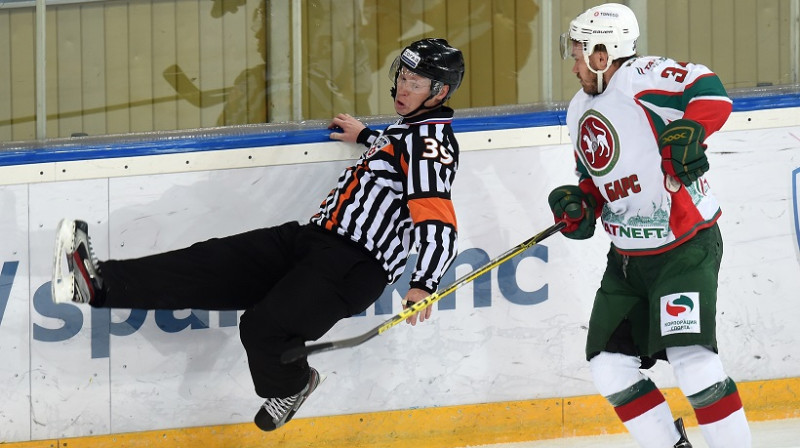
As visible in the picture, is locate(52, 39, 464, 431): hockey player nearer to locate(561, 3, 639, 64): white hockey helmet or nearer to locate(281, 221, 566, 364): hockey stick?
locate(281, 221, 566, 364): hockey stick

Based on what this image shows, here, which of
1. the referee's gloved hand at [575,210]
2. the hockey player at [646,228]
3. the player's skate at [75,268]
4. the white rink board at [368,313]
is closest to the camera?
the hockey player at [646,228]

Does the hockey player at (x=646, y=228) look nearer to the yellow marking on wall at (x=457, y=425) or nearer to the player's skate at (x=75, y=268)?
the yellow marking on wall at (x=457, y=425)

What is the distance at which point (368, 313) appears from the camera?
137 inches

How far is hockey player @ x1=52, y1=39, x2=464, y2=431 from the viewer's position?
2.91 m

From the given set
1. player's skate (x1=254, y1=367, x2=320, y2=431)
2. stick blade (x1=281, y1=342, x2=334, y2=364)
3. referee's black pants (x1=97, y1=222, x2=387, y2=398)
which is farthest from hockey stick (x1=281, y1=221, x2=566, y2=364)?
player's skate (x1=254, y1=367, x2=320, y2=431)

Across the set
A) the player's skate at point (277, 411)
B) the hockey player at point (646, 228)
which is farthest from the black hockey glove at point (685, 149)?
the player's skate at point (277, 411)

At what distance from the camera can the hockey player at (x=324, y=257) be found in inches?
114

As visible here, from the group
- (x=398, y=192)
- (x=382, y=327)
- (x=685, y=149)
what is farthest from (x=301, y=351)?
(x=685, y=149)

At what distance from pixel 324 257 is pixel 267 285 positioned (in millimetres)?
198

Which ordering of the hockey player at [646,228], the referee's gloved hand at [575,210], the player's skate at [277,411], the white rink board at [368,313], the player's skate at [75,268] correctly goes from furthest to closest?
1. the white rink board at [368,313]
2. the player's skate at [277,411]
3. the referee's gloved hand at [575,210]
4. the player's skate at [75,268]
5. the hockey player at [646,228]

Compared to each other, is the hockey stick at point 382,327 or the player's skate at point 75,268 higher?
the player's skate at point 75,268

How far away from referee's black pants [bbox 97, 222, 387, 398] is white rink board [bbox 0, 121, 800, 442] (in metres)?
0.35

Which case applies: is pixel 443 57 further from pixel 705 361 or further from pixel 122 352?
pixel 122 352

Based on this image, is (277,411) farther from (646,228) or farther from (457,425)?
(646,228)
